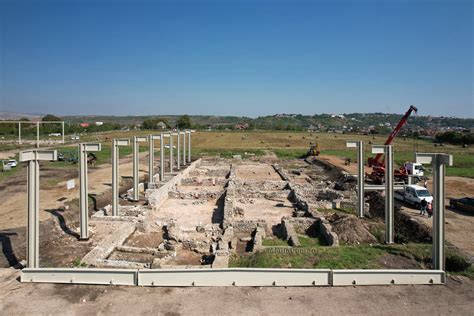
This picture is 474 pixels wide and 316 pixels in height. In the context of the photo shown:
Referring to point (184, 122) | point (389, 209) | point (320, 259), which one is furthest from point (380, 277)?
point (184, 122)

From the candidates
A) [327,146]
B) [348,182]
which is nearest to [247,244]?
[348,182]

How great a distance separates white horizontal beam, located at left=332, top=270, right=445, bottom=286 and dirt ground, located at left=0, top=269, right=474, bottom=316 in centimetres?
15

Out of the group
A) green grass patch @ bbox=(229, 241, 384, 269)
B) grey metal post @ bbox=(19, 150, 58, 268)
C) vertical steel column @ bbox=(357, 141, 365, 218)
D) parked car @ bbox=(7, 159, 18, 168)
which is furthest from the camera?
parked car @ bbox=(7, 159, 18, 168)

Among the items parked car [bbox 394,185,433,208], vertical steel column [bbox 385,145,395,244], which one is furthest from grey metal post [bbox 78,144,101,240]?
parked car [bbox 394,185,433,208]

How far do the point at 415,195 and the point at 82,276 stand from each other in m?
16.8

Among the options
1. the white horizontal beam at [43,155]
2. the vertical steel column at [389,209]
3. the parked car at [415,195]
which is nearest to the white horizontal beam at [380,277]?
the vertical steel column at [389,209]

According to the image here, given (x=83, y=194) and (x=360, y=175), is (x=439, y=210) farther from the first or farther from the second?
(x=83, y=194)

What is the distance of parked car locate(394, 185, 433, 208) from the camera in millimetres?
18606

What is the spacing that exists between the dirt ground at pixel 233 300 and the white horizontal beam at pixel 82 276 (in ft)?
0.51

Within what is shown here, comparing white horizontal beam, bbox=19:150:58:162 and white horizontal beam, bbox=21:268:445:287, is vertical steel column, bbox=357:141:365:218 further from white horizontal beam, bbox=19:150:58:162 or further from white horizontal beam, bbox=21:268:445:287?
white horizontal beam, bbox=19:150:58:162

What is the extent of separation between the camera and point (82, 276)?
8008 millimetres

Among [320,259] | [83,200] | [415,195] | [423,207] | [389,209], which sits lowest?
[320,259]

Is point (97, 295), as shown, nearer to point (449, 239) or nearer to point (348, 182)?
point (449, 239)

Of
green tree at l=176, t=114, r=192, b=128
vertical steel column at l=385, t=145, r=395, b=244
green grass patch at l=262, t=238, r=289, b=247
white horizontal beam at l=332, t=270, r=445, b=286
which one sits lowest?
green grass patch at l=262, t=238, r=289, b=247
